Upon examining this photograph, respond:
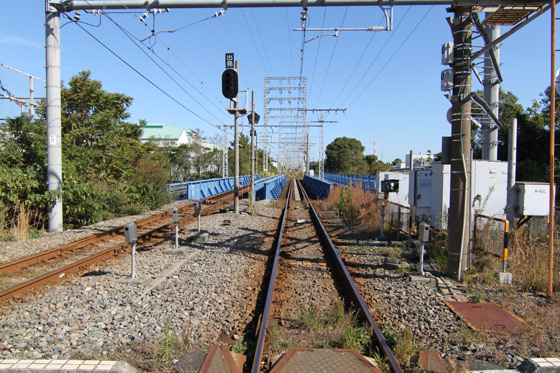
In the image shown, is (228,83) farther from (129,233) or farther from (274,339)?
(274,339)

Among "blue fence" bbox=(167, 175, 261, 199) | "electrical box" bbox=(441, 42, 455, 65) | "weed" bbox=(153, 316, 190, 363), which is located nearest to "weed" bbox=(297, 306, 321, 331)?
"weed" bbox=(153, 316, 190, 363)

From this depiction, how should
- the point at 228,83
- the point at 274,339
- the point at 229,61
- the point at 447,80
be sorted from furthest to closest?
the point at 229,61, the point at 228,83, the point at 447,80, the point at 274,339

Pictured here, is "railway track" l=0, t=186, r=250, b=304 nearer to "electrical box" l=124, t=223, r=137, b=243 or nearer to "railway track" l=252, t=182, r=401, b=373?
"electrical box" l=124, t=223, r=137, b=243

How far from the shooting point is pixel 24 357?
386 cm

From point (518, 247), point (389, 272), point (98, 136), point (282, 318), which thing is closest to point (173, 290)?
point (282, 318)

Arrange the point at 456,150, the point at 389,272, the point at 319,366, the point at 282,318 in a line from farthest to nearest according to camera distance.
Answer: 1. the point at 389,272
2. the point at 456,150
3. the point at 282,318
4. the point at 319,366

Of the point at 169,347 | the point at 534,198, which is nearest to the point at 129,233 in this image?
the point at 169,347

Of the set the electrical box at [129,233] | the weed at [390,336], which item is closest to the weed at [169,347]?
the weed at [390,336]

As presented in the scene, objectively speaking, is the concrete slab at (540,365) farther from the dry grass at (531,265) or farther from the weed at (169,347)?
the weed at (169,347)

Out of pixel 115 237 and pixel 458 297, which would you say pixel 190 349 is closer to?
pixel 458 297

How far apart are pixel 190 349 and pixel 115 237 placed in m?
7.55

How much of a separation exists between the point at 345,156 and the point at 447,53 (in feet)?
210

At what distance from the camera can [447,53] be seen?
22.9 feet

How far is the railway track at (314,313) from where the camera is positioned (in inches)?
171
